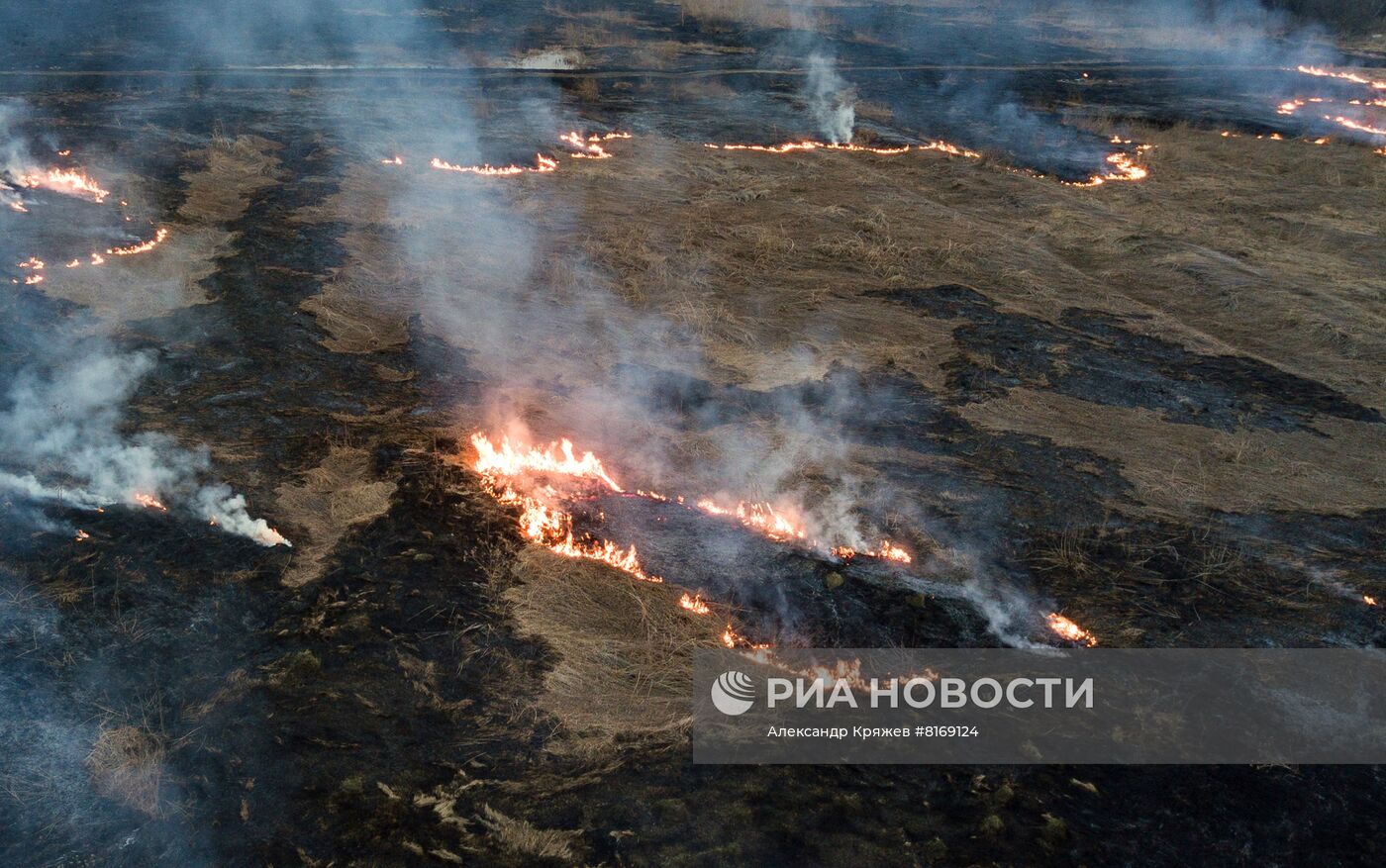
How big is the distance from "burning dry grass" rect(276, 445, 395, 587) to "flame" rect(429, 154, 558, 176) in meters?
8.09

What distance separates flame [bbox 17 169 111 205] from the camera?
11.8m

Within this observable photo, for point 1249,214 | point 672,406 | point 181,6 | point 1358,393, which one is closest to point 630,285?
point 672,406

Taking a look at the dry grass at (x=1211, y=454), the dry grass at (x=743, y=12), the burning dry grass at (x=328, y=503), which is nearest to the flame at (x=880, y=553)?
the dry grass at (x=1211, y=454)

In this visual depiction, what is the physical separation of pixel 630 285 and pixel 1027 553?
5.67 m

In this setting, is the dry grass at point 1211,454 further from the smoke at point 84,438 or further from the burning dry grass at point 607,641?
the smoke at point 84,438

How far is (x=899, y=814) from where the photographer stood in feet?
14.1

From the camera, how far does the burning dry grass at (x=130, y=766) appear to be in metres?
4.14

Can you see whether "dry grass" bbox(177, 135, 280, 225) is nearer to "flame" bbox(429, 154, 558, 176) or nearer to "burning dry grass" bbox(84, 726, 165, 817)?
"flame" bbox(429, 154, 558, 176)

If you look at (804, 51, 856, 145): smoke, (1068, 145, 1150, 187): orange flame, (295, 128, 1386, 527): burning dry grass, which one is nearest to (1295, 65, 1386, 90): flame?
(295, 128, 1386, 527): burning dry grass

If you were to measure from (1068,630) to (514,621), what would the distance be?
3.66 meters

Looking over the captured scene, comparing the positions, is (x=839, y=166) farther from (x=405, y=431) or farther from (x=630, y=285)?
(x=405, y=431)

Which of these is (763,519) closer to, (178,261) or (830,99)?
(178,261)

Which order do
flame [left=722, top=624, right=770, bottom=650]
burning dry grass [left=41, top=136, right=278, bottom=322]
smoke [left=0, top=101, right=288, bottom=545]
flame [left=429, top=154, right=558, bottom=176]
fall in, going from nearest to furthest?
flame [left=722, top=624, right=770, bottom=650] → smoke [left=0, top=101, right=288, bottom=545] → burning dry grass [left=41, top=136, right=278, bottom=322] → flame [left=429, top=154, right=558, bottom=176]

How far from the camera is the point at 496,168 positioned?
1398cm
